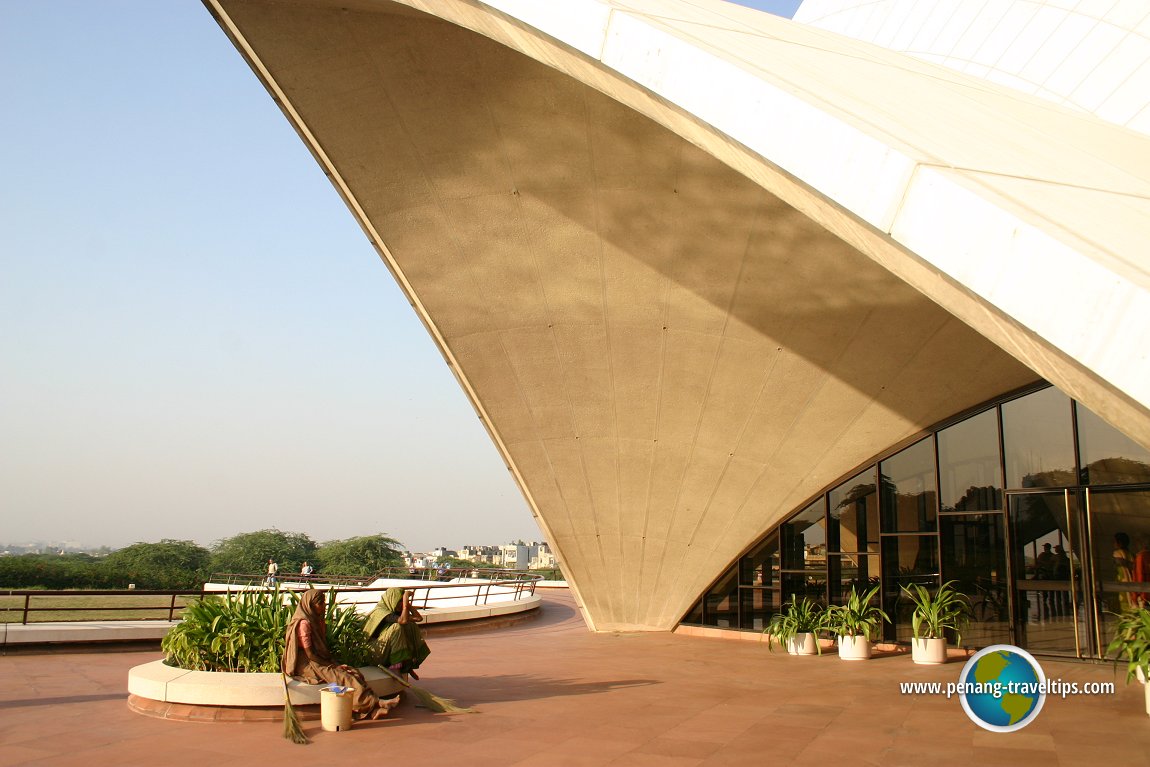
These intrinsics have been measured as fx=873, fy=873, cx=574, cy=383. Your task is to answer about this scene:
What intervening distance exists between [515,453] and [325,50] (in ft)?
24.8

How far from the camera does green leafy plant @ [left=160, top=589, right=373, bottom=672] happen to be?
29.6 ft

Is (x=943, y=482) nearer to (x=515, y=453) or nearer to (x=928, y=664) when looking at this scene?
(x=928, y=664)

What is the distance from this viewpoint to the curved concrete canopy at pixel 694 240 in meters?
4.55

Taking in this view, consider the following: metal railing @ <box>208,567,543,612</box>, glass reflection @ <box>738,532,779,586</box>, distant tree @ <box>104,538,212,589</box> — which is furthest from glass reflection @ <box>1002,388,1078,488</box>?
distant tree @ <box>104,538,212,589</box>

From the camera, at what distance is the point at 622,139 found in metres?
10.8

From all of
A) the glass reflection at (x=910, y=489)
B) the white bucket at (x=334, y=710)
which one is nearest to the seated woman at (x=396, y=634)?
the white bucket at (x=334, y=710)

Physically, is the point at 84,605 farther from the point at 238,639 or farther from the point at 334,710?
the point at 334,710

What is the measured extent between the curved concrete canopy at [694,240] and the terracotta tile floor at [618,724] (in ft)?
11.8

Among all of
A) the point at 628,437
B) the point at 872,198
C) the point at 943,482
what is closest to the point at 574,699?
the point at 628,437

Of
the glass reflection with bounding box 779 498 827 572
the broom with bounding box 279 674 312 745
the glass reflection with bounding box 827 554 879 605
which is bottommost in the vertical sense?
the broom with bounding box 279 674 312 745

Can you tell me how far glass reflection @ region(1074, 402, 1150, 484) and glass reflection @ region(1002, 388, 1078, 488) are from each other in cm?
19

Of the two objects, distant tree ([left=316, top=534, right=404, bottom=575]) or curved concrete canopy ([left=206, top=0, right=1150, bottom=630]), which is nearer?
curved concrete canopy ([left=206, top=0, right=1150, bottom=630])

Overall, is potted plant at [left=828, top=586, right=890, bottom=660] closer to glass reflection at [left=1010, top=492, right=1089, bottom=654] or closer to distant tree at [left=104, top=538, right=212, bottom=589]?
glass reflection at [left=1010, top=492, right=1089, bottom=654]

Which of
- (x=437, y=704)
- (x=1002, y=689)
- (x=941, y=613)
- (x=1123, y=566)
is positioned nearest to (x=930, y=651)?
(x=941, y=613)
